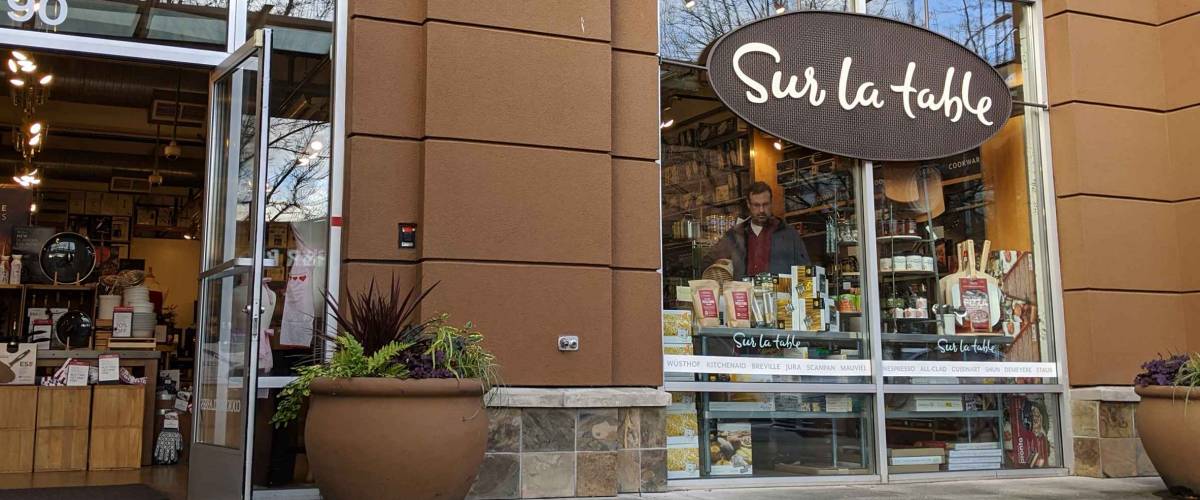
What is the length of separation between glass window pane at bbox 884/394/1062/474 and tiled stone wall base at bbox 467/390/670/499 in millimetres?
2096

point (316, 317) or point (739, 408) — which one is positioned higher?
point (316, 317)

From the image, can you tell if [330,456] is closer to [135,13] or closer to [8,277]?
[135,13]

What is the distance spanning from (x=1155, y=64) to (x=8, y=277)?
10612mm

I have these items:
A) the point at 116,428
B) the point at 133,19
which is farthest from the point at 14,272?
the point at 133,19

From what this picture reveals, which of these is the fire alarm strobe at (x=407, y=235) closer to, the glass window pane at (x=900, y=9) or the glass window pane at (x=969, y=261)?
the glass window pane at (x=969, y=261)

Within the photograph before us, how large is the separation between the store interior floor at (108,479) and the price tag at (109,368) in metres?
0.78

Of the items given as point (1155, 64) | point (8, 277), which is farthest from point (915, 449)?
point (8, 277)

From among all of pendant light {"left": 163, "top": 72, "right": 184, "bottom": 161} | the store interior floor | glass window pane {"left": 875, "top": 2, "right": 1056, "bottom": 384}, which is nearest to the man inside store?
glass window pane {"left": 875, "top": 2, "right": 1056, "bottom": 384}

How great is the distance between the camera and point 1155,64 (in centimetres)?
901

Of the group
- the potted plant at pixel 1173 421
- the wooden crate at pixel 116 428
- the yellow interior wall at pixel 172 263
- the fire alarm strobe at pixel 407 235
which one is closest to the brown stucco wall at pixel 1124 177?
the potted plant at pixel 1173 421

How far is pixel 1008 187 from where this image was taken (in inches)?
348

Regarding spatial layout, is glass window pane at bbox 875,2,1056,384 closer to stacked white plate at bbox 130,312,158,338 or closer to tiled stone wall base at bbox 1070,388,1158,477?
tiled stone wall base at bbox 1070,388,1158,477

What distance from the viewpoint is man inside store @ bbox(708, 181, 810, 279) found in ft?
25.9

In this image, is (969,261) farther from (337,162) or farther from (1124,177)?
(337,162)
